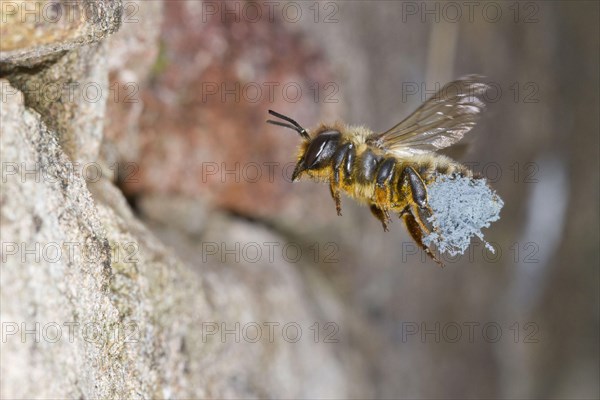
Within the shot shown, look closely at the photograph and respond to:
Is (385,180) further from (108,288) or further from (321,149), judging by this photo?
(108,288)

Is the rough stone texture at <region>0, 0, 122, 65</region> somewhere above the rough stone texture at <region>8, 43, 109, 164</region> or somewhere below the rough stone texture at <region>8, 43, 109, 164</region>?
above

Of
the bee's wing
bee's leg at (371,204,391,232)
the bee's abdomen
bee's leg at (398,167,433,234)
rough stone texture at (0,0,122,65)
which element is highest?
rough stone texture at (0,0,122,65)

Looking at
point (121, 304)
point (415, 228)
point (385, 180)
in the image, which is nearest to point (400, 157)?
point (385, 180)

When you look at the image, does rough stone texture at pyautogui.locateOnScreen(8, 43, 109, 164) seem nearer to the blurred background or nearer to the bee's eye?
the blurred background

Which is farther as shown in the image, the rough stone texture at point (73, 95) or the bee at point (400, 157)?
the bee at point (400, 157)

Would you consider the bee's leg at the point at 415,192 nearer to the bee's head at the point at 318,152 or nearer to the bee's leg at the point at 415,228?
the bee's leg at the point at 415,228

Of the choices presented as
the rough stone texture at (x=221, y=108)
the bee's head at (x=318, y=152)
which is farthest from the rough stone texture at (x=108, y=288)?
the bee's head at (x=318, y=152)

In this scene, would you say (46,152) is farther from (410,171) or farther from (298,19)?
(298,19)

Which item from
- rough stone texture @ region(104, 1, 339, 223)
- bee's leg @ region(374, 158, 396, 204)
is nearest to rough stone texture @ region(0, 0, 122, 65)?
bee's leg @ region(374, 158, 396, 204)
